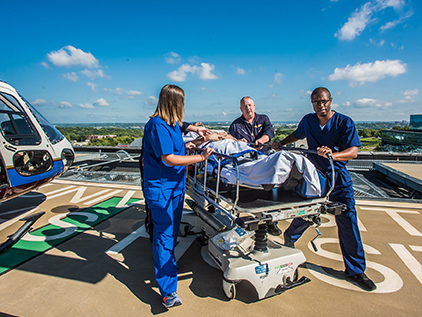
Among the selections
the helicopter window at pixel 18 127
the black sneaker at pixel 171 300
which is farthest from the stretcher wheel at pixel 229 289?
the helicopter window at pixel 18 127

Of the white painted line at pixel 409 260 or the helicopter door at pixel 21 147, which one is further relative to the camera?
the helicopter door at pixel 21 147

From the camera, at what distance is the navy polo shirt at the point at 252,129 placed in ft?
14.9

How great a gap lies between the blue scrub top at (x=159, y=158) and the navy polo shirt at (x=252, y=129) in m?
2.00

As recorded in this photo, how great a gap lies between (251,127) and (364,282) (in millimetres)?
2886

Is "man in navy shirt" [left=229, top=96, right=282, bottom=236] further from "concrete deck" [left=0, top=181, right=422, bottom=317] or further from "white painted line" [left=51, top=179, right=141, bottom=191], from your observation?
"white painted line" [left=51, top=179, right=141, bottom=191]

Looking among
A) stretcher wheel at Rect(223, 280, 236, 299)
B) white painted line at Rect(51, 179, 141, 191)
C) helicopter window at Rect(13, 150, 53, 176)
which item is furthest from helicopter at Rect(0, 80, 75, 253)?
stretcher wheel at Rect(223, 280, 236, 299)

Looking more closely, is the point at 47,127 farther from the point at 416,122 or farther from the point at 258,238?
the point at 416,122

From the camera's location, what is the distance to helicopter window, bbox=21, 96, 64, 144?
4922mm

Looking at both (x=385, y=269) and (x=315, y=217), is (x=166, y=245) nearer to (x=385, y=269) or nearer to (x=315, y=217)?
(x=315, y=217)

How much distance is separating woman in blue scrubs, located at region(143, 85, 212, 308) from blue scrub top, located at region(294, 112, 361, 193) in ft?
5.44

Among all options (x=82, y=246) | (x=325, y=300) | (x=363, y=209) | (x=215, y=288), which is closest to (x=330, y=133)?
(x=325, y=300)

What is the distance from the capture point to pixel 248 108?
14.7 feet

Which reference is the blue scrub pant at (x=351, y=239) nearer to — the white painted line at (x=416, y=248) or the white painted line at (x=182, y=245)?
the white painted line at (x=416, y=248)

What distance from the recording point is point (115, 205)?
6.04m
